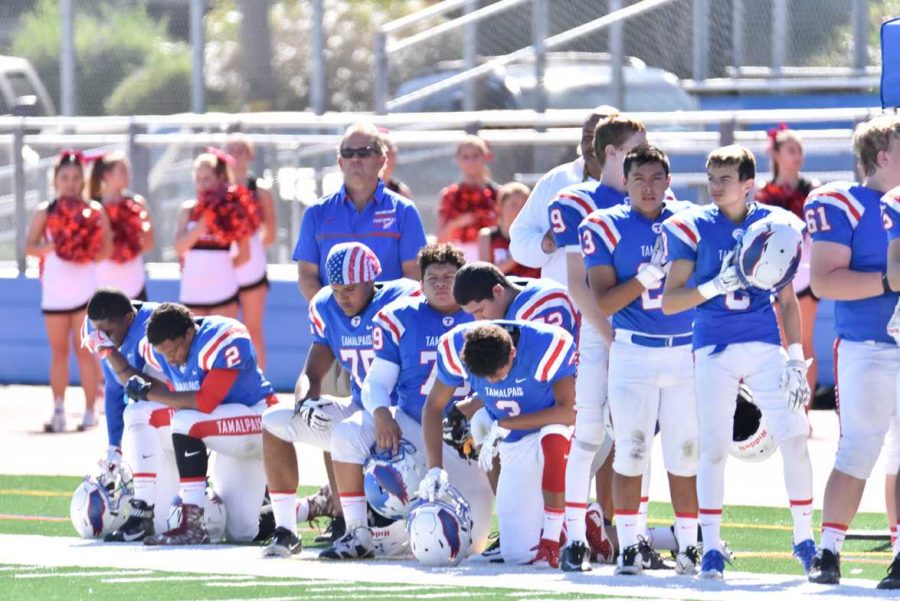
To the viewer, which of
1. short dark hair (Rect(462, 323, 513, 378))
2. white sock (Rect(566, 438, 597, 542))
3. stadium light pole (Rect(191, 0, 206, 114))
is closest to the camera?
short dark hair (Rect(462, 323, 513, 378))

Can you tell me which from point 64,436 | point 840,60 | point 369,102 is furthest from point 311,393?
point 369,102

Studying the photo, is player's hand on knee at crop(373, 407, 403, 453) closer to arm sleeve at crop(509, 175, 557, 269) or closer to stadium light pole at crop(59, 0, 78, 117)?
arm sleeve at crop(509, 175, 557, 269)

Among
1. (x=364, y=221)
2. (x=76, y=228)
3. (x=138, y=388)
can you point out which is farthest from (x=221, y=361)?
(x=76, y=228)

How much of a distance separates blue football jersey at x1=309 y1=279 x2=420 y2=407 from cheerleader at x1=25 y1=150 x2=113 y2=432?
4.59 metres

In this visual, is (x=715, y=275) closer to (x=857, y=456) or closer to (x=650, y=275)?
(x=650, y=275)

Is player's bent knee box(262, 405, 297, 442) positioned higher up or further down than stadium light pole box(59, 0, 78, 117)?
further down

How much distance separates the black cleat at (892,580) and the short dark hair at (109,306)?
4045mm

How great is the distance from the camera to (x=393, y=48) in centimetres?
1672

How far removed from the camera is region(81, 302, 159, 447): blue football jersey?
9688 mm

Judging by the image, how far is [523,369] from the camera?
820 centimetres

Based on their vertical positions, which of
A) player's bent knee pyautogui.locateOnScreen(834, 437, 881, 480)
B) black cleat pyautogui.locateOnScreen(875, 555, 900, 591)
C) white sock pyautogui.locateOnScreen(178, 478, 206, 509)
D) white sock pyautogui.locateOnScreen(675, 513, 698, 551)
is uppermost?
player's bent knee pyautogui.locateOnScreen(834, 437, 881, 480)

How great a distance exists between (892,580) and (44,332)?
33.4 feet

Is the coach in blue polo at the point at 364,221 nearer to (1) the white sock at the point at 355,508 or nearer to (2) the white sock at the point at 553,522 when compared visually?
(1) the white sock at the point at 355,508

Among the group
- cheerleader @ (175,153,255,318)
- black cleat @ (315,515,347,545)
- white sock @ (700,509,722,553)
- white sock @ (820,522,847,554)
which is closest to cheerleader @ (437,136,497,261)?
cheerleader @ (175,153,255,318)
